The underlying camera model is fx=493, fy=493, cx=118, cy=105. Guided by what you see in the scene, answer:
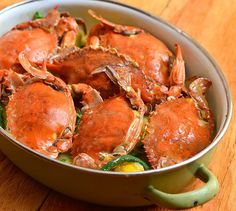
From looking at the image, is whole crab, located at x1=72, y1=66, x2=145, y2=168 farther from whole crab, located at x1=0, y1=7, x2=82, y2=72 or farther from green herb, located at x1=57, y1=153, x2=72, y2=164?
whole crab, located at x1=0, y1=7, x2=82, y2=72

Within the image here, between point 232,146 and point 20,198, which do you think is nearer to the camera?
point 20,198

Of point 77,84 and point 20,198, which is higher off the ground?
point 77,84

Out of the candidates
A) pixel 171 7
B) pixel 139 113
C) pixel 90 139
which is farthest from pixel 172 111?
pixel 171 7

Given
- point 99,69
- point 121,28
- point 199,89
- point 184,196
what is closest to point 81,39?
point 121,28

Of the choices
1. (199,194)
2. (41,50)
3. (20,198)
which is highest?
(199,194)

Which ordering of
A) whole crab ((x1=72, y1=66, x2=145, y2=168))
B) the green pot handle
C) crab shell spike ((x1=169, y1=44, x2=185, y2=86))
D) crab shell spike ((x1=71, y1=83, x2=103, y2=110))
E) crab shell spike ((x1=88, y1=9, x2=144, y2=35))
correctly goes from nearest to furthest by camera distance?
the green pot handle → whole crab ((x1=72, y1=66, x2=145, y2=168)) → crab shell spike ((x1=71, y1=83, x2=103, y2=110)) → crab shell spike ((x1=169, y1=44, x2=185, y2=86)) → crab shell spike ((x1=88, y1=9, x2=144, y2=35))

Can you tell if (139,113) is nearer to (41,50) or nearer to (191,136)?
(191,136)


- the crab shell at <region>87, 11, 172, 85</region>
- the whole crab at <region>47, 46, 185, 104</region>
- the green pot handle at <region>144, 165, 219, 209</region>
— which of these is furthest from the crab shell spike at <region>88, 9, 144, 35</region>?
the green pot handle at <region>144, 165, 219, 209</region>
